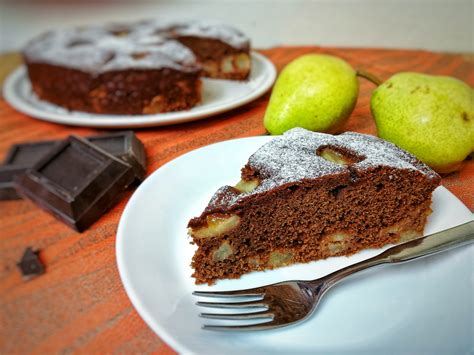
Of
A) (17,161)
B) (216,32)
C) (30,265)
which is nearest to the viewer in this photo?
(30,265)

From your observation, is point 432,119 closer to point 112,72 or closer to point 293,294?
point 293,294

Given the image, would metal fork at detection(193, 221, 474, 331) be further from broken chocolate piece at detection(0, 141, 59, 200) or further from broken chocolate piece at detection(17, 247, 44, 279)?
broken chocolate piece at detection(0, 141, 59, 200)

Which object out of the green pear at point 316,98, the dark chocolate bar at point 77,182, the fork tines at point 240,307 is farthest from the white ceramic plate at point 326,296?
the green pear at point 316,98

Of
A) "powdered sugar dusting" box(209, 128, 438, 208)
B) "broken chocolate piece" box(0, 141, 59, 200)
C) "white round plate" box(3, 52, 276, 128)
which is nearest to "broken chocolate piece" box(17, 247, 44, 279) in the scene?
"broken chocolate piece" box(0, 141, 59, 200)

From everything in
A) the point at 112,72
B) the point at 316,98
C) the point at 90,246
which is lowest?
the point at 90,246

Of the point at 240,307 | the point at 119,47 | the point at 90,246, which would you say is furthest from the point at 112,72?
the point at 240,307

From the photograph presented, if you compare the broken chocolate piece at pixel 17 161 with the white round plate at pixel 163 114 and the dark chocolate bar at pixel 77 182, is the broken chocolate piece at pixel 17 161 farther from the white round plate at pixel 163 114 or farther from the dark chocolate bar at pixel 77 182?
the white round plate at pixel 163 114
